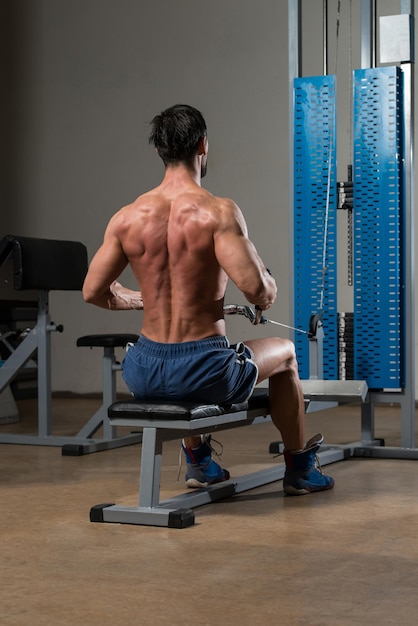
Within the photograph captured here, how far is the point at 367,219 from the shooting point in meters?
4.64

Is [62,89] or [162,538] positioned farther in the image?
[62,89]

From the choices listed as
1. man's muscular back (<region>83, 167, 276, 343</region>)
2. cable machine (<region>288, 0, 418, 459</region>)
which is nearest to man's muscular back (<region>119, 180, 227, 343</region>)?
man's muscular back (<region>83, 167, 276, 343</region>)

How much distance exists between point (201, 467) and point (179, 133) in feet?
4.25

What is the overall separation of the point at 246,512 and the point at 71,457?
166 centimetres

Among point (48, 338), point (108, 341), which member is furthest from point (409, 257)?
point (48, 338)

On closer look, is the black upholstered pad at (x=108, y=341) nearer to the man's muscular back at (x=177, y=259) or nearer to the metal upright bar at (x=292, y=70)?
the metal upright bar at (x=292, y=70)

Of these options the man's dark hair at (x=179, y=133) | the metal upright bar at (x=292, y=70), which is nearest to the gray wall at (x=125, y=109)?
the metal upright bar at (x=292, y=70)

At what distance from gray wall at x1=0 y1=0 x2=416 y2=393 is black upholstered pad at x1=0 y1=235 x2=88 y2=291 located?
7.82ft

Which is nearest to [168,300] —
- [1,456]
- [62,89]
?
[1,456]

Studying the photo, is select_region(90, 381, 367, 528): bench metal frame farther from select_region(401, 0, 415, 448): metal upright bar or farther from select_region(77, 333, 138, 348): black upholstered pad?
select_region(77, 333, 138, 348): black upholstered pad

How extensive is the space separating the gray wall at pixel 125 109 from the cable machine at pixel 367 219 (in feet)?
8.06

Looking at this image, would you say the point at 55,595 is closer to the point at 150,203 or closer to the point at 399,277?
the point at 150,203

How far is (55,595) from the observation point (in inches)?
94.4

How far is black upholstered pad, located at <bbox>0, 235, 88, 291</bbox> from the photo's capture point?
506 cm
